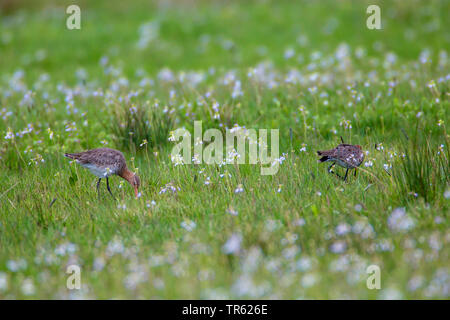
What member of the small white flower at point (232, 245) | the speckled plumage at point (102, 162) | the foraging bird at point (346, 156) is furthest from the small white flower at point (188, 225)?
the foraging bird at point (346, 156)

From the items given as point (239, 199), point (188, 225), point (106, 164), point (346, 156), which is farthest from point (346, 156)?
point (106, 164)

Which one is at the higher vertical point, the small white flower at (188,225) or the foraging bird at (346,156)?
the foraging bird at (346,156)

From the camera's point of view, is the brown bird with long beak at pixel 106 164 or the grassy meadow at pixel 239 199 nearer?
the grassy meadow at pixel 239 199

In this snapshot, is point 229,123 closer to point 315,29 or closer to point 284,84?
point 284,84

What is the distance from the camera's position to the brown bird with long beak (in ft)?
19.1

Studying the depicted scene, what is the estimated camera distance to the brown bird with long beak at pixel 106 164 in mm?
5816

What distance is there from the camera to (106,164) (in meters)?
5.83

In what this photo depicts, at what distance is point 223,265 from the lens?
4.25 metres

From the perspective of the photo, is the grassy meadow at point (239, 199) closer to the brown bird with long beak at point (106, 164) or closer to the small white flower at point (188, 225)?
the small white flower at point (188, 225)

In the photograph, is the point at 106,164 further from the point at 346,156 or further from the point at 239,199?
the point at 346,156

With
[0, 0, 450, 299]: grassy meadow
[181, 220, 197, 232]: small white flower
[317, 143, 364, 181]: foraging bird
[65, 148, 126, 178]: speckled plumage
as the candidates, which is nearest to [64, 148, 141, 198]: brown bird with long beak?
[65, 148, 126, 178]: speckled plumage

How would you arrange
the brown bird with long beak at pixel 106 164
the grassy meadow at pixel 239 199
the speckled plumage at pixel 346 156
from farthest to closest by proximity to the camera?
the brown bird with long beak at pixel 106 164 < the speckled plumage at pixel 346 156 < the grassy meadow at pixel 239 199

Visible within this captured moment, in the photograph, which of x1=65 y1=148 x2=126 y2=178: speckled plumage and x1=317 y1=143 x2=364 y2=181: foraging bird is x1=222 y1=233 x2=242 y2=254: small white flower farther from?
x1=65 y1=148 x2=126 y2=178: speckled plumage
